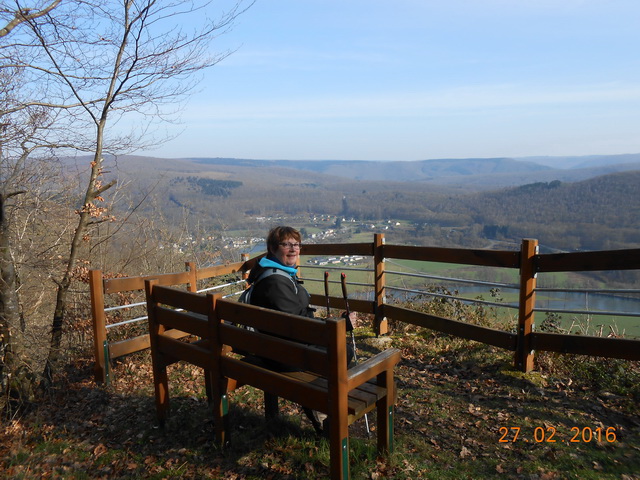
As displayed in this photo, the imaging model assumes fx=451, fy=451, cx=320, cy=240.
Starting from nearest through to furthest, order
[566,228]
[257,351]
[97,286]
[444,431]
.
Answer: [257,351] → [444,431] → [97,286] → [566,228]

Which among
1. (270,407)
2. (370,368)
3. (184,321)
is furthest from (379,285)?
(370,368)

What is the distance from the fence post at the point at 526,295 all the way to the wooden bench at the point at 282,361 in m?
2.29

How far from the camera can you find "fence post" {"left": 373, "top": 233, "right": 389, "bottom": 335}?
695cm

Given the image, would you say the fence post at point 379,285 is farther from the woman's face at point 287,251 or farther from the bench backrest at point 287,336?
the bench backrest at point 287,336

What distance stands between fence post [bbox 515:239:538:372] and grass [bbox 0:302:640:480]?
1.26ft

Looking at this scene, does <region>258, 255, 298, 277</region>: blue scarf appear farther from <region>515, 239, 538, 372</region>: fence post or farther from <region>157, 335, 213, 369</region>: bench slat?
<region>515, 239, 538, 372</region>: fence post

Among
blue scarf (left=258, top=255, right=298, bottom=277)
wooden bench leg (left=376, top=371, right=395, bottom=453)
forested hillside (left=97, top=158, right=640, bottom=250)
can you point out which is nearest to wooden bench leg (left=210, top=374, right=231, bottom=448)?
blue scarf (left=258, top=255, right=298, bottom=277)

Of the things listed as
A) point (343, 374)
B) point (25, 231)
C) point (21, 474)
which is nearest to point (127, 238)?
point (25, 231)

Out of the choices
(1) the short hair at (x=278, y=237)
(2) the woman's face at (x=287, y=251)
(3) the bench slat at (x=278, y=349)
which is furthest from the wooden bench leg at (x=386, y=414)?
(1) the short hair at (x=278, y=237)

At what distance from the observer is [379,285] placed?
708cm

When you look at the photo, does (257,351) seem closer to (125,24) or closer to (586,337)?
(586,337)

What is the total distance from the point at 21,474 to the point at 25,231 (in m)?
4.85

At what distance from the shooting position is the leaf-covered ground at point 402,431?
12.4 ft

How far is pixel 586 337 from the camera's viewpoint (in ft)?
16.2
